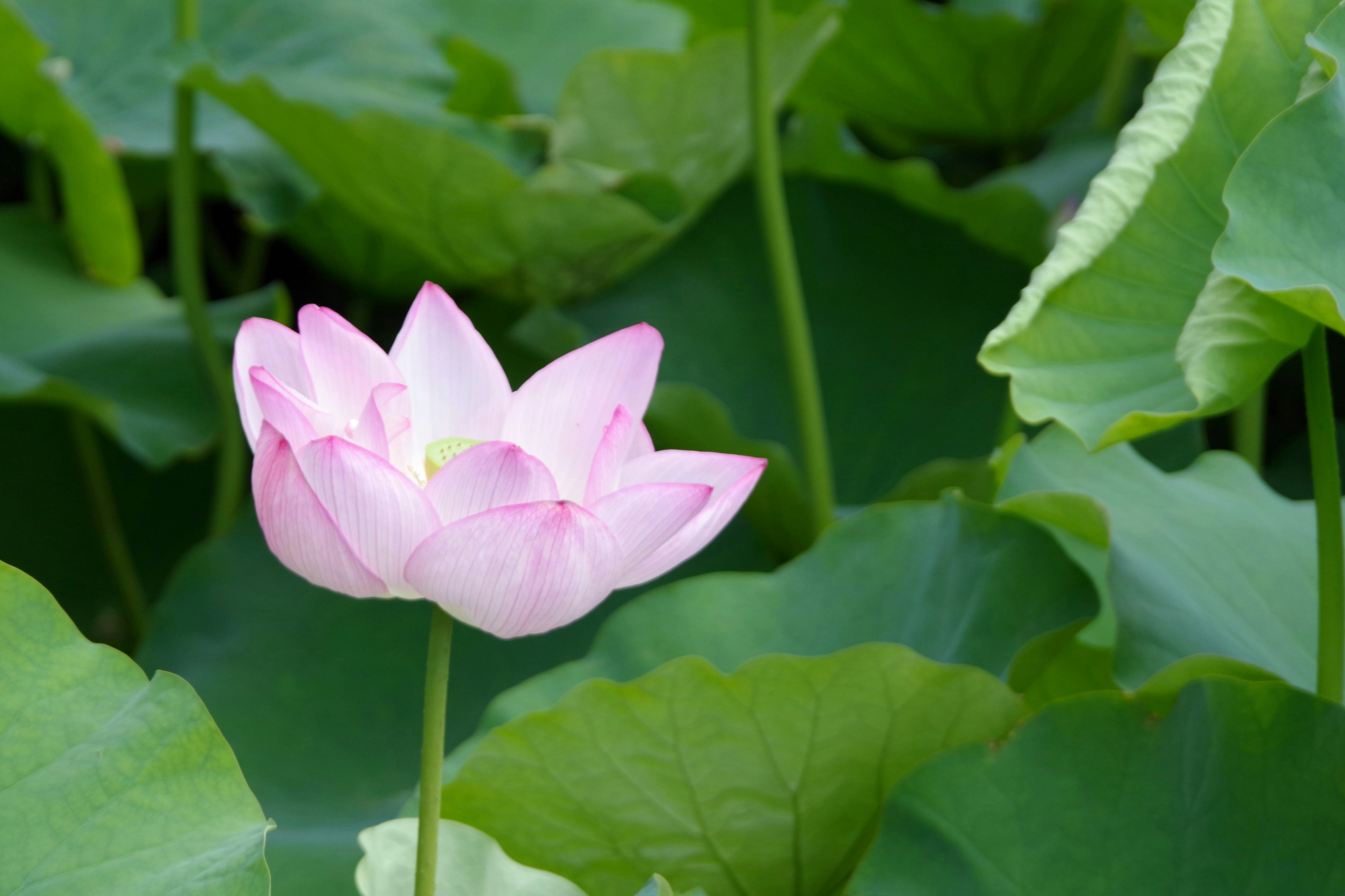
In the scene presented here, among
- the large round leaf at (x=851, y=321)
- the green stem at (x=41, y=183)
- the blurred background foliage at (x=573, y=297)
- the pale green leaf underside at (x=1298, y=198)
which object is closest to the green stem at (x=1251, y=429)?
the blurred background foliage at (x=573, y=297)

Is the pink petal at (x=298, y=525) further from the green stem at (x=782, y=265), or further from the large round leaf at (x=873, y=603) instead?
the green stem at (x=782, y=265)

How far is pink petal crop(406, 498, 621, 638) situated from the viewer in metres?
0.38

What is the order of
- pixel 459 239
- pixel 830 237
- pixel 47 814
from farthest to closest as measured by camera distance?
pixel 830 237, pixel 459 239, pixel 47 814

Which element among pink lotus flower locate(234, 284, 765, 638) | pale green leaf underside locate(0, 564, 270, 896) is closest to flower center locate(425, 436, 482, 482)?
pink lotus flower locate(234, 284, 765, 638)

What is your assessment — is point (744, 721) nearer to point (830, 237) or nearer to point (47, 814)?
point (47, 814)

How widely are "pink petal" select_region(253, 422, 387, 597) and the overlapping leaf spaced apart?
63 cm

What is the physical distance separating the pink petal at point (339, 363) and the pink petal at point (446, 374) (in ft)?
0.10

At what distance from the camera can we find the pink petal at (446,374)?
50cm

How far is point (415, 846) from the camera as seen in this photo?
0.51m

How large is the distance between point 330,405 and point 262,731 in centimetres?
58

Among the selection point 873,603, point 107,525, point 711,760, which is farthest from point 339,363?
point 107,525

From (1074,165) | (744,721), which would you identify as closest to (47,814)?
(744,721)

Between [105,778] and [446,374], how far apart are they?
199mm

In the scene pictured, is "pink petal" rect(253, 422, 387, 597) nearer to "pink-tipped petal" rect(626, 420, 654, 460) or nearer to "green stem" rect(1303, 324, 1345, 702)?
"pink-tipped petal" rect(626, 420, 654, 460)
